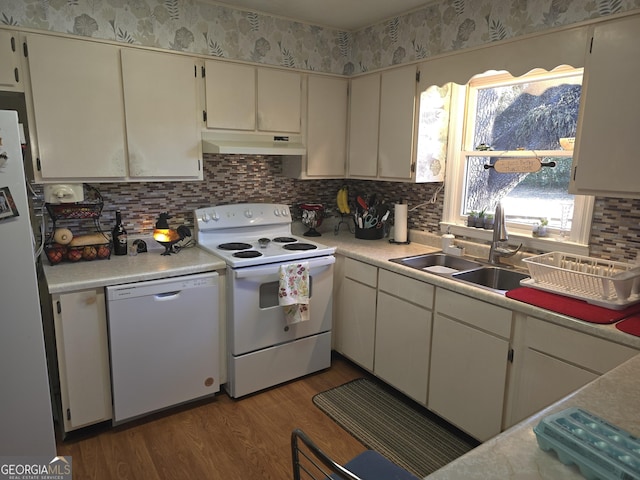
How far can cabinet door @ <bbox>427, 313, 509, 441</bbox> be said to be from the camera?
6.93 feet

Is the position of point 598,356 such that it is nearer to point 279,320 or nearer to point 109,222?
point 279,320

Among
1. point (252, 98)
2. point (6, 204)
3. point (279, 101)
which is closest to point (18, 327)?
point (6, 204)

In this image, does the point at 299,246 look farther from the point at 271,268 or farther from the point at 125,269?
the point at 125,269

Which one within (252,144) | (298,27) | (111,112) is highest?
(298,27)

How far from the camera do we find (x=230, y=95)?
2.84m

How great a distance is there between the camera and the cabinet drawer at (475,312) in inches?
80.7

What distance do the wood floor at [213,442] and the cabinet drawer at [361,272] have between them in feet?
2.69

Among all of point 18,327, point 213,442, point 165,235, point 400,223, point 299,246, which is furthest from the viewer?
point 400,223

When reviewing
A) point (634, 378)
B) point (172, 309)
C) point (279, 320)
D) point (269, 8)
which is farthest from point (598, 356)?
point (269, 8)

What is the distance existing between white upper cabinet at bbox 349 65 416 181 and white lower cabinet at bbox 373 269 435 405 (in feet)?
2.67

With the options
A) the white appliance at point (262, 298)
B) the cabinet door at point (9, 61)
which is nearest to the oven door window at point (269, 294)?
the white appliance at point (262, 298)

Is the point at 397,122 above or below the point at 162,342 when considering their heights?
above

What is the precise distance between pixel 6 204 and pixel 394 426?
Answer: 2.21 m

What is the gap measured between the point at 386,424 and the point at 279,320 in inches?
35.0
